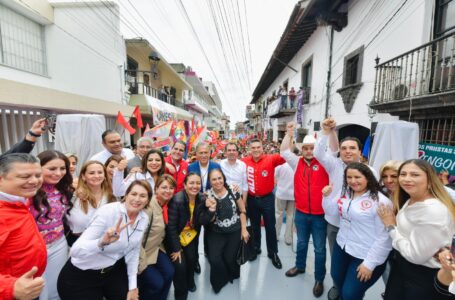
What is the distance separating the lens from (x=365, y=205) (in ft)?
6.70

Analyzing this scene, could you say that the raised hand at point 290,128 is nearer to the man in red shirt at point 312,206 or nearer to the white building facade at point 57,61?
the man in red shirt at point 312,206

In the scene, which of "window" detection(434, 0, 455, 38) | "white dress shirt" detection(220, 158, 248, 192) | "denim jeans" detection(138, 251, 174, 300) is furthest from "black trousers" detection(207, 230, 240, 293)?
"window" detection(434, 0, 455, 38)

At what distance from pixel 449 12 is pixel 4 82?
814 centimetres

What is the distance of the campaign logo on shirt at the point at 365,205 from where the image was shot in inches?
79.6

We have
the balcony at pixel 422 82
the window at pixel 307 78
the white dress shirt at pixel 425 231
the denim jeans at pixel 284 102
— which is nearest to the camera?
the white dress shirt at pixel 425 231

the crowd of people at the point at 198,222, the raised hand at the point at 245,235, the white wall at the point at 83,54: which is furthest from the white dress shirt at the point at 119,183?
the white wall at the point at 83,54

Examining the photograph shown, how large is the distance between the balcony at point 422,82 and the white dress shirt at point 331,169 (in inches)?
92.6

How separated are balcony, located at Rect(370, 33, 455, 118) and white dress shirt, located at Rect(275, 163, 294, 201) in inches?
100

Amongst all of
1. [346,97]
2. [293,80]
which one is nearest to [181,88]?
[293,80]

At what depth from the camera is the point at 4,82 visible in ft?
13.2

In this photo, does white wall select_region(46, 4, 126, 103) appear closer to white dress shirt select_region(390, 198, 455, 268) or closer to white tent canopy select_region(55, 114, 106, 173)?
white tent canopy select_region(55, 114, 106, 173)

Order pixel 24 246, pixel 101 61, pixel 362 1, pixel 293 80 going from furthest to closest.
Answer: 1. pixel 293 80
2. pixel 101 61
3. pixel 362 1
4. pixel 24 246

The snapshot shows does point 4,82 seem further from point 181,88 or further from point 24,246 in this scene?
point 181,88

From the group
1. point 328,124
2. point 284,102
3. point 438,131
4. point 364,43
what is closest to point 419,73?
point 438,131
